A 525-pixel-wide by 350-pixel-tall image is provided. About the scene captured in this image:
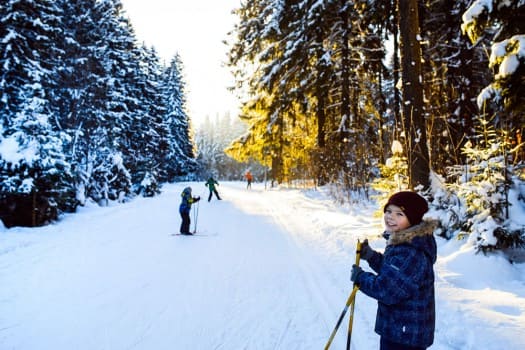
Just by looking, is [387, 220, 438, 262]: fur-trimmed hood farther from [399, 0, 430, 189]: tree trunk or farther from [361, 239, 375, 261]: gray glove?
[399, 0, 430, 189]: tree trunk

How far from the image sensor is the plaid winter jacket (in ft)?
7.32

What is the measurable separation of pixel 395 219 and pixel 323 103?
16739mm

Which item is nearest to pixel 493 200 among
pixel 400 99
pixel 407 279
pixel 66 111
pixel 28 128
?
pixel 407 279

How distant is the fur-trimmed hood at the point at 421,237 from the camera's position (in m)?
2.25

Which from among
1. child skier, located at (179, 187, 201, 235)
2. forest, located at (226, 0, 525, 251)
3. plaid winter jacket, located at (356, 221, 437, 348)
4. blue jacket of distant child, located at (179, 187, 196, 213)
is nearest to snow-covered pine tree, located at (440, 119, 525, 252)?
forest, located at (226, 0, 525, 251)

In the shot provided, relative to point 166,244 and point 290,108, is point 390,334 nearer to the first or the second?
point 166,244

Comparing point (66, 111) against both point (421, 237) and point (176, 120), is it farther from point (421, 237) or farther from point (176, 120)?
point (176, 120)

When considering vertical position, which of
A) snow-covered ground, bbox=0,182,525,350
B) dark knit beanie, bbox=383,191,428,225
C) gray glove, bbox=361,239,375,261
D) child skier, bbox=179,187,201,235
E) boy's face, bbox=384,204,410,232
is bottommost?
snow-covered ground, bbox=0,182,525,350

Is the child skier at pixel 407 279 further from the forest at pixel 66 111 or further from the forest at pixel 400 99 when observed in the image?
the forest at pixel 66 111

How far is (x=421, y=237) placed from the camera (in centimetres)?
227

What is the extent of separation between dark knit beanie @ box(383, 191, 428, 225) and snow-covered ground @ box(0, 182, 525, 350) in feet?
6.63

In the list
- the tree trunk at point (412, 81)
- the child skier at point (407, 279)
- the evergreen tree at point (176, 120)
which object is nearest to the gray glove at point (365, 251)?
the child skier at point (407, 279)

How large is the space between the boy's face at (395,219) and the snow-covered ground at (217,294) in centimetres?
192

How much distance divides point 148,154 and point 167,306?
30.9 meters
